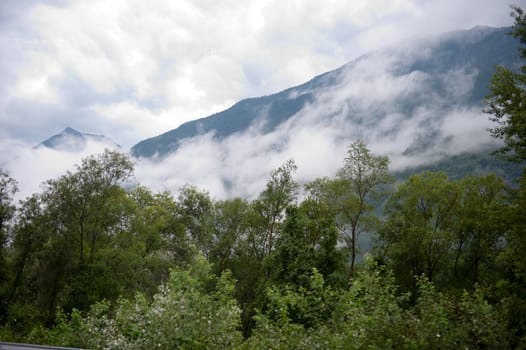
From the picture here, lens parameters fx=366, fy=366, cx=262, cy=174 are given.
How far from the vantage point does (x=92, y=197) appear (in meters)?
28.5

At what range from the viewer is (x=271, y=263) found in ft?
84.1

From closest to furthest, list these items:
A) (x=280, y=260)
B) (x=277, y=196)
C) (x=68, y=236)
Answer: (x=280, y=260) → (x=68, y=236) → (x=277, y=196)

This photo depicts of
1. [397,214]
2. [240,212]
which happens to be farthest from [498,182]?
[240,212]

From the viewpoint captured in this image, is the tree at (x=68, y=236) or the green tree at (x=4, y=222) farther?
the tree at (x=68, y=236)

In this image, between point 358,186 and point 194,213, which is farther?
point 194,213

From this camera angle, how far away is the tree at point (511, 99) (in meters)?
14.3

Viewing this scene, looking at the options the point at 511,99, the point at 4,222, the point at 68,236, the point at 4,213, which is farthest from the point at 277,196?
the point at 4,222

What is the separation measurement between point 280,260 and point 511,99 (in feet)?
53.9

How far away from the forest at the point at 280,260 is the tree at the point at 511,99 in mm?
64

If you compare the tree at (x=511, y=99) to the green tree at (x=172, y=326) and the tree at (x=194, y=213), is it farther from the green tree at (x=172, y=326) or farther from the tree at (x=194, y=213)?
the tree at (x=194, y=213)

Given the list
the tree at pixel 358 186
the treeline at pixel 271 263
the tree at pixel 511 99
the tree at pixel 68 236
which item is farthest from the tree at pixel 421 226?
the tree at pixel 68 236

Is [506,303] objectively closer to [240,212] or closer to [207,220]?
[207,220]

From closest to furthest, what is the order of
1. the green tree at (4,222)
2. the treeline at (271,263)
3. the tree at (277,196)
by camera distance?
the treeline at (271,263) → the green tree at (4,222) → the tree at (277,196)

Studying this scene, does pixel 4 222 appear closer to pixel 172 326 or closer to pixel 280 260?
pixel 280 260
